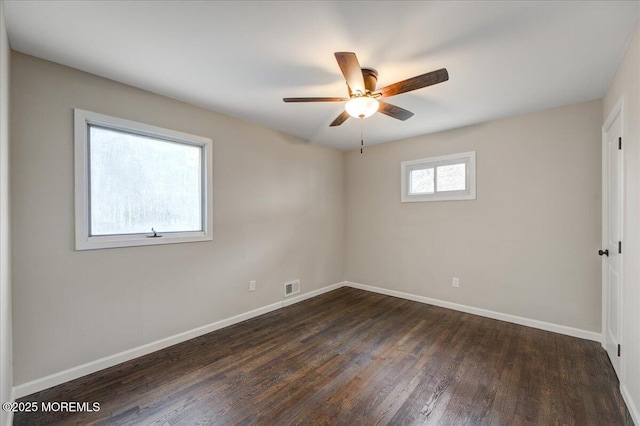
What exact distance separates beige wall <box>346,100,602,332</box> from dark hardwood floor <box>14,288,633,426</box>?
46 cm

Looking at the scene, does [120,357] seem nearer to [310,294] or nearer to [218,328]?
[218,328]

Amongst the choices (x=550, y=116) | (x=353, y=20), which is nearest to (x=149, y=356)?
(x=353, y=20)

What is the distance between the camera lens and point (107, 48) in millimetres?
1931

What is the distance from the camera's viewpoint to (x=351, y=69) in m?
1.79

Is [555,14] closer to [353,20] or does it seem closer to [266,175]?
[353,20]

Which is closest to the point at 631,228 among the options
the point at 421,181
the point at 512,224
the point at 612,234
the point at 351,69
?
the point at 612,234

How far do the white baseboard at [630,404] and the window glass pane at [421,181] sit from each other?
2.61 m

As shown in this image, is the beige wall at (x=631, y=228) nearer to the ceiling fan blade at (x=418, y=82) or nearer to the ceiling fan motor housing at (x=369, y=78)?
the ceiling fan blade at (x=418, y=82)

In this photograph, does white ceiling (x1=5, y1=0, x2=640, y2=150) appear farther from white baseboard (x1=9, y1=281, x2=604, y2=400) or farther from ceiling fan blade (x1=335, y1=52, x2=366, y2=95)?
white baseboard (x1=9, y1=281, x2=604, y2=400)

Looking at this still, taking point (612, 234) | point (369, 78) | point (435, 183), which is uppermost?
point (369, 78)

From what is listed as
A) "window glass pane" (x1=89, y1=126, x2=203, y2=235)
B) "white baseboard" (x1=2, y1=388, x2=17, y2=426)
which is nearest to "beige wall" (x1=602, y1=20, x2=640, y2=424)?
"window glass pane" (x1=89, y1=126, x2=203, y2=235)

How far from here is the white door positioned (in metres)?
2.17

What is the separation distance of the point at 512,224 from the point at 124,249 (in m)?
4.15

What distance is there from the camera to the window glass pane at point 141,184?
2355 millimetres
